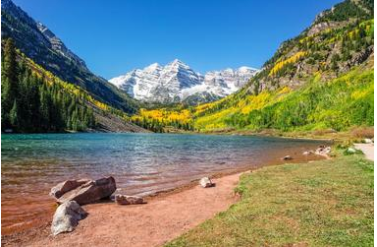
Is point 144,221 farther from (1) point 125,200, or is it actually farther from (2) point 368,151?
(2) point 368,151

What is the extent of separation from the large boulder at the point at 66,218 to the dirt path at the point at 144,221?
1.16ft

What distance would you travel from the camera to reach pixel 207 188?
28.9 meters

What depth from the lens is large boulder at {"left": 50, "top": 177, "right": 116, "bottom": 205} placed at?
22.7m

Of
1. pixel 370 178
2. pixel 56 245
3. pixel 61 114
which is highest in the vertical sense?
pixel 61 114

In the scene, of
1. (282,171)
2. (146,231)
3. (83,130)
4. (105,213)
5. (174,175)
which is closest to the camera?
(146,231)

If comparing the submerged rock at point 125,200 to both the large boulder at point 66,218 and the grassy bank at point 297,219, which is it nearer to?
the large boulder at point 66,218

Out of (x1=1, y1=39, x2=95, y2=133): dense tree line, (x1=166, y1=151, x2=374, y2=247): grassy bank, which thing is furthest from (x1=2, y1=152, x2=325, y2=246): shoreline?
(x1=1, y1=39, x2=95, y2=133): dense tree line

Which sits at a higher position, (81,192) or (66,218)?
(81,192)

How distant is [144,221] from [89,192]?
656 centimetres

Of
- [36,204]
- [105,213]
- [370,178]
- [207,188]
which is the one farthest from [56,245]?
[370,178]

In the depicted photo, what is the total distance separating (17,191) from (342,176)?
2564 centimetres

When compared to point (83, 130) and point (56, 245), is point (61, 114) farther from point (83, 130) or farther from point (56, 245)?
point (56, 245)

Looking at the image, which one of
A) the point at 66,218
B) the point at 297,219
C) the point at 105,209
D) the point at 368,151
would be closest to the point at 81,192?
the point at 105,209

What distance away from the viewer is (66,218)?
17.2 metres
